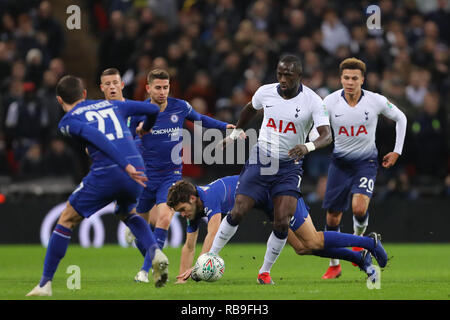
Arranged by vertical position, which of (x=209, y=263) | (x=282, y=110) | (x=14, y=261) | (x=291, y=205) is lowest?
(x=14, y=261)

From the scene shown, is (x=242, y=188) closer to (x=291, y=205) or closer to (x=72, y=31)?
(x=291, y=205)

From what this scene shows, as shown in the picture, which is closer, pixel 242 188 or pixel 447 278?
pixel 242 188

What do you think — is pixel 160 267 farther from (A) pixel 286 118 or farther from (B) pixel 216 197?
(A) pixel 286 118

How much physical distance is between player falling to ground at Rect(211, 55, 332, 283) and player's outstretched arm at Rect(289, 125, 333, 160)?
11mm

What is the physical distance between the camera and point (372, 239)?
34.5 feet

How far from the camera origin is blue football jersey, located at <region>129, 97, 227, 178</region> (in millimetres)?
11680

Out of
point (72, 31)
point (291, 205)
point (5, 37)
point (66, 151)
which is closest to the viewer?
point (291, 205)

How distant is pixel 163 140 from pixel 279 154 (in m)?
1.97

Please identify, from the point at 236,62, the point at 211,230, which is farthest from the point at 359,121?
the point at 236,62

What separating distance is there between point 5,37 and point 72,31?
2556 millimetres

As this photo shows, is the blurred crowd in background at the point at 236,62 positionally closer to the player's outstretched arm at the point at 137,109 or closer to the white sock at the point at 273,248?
the white sock at the point at 273,248

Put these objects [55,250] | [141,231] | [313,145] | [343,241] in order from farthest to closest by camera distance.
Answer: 1. [343,241]
2. [313,145]
3. [141,231]
4. [55,250]

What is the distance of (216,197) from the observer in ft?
35.7

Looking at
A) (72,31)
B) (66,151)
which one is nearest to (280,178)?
(66,151)
